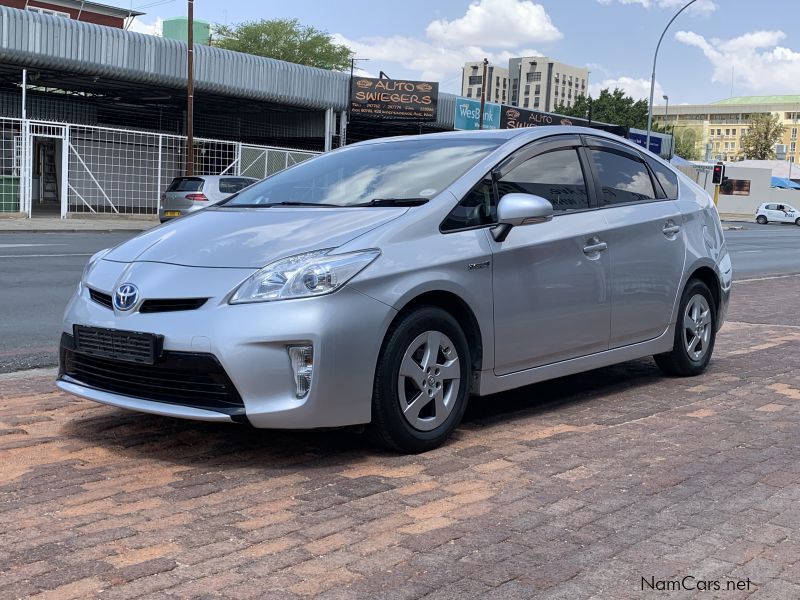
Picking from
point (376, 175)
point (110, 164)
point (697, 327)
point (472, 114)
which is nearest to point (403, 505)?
point (376, 175)

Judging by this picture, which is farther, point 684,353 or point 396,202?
point 684,353

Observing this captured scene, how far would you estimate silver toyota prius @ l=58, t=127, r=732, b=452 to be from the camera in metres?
3.92

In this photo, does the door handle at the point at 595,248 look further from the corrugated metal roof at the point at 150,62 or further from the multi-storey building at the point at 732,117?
the multi-storey building at the point at 732,117

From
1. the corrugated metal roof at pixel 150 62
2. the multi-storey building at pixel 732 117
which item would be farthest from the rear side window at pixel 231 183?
the multi-storey building at pixel 732 117

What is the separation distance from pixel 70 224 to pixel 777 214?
52.8 meters

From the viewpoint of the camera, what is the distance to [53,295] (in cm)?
1003

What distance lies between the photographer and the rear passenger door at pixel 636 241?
5.57m

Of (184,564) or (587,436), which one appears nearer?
(184,564)

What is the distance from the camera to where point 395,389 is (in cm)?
416

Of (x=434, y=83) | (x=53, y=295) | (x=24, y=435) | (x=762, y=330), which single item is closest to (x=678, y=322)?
(x=762, y=330)

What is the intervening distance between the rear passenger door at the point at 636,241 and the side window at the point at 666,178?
0.17 feet

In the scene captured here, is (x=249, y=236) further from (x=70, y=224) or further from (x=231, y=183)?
(x=70, y=224)

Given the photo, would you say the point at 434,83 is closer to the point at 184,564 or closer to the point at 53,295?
the point at 53,295

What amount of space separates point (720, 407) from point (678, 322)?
2.70ft
